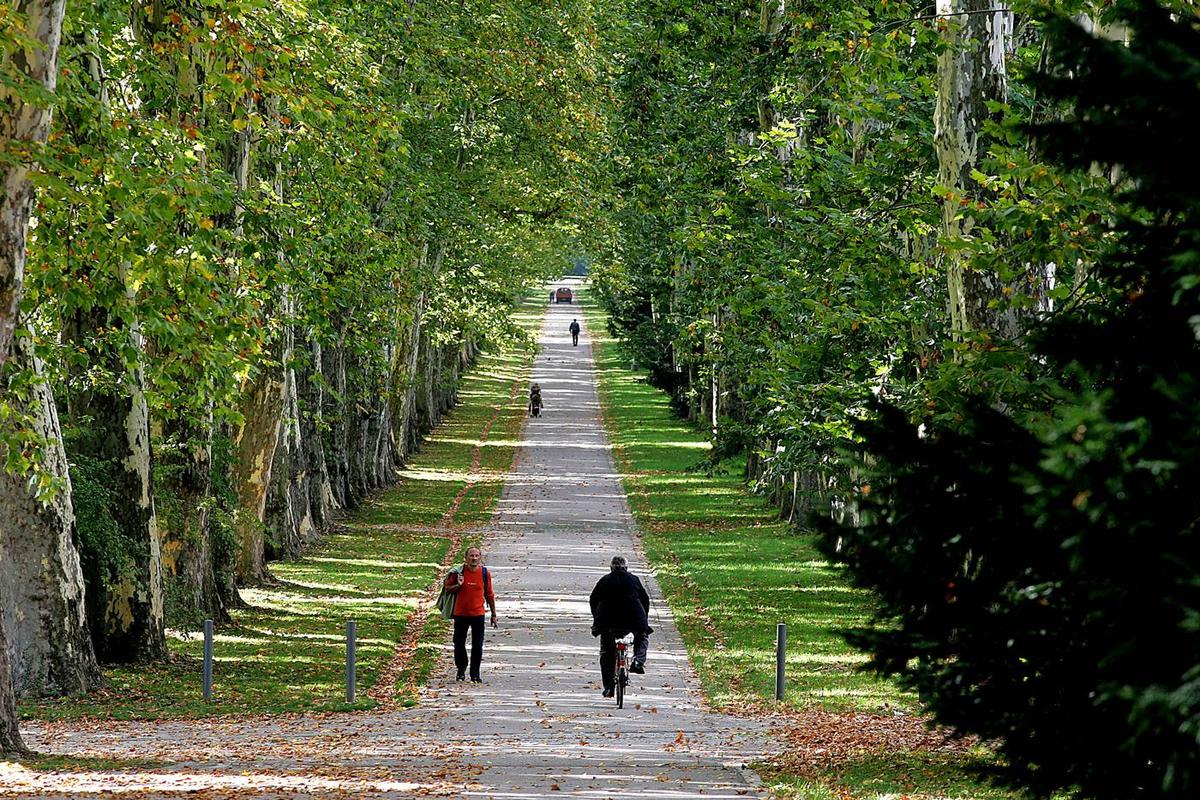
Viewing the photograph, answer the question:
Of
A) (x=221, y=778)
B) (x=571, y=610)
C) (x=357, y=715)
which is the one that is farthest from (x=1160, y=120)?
Answer: (x=571, y=610)

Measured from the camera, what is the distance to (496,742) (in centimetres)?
1496

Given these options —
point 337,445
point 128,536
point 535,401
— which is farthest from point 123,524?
point 535,401

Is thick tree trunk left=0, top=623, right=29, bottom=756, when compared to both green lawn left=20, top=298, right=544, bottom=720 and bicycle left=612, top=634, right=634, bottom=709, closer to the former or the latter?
green lawn left=20, top=298, right=544, bottom=720

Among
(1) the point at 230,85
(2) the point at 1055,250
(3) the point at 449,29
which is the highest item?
(3) the point at 449,29

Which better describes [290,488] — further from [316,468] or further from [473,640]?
[473,640]

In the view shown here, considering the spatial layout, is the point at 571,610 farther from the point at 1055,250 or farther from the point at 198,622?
the point at 1055,250

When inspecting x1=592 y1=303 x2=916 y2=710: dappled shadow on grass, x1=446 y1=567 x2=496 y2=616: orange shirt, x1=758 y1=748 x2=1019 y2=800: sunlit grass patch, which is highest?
x1=446 y1=567 x2=496 y2=616: orange shirt

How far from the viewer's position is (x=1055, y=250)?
11.0 m

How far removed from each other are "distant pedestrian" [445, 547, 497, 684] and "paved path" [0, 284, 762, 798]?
34 centimetres

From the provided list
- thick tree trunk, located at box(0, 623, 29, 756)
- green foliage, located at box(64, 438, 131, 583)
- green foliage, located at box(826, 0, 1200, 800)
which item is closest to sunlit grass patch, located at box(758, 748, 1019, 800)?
thick tree trunk, located at box(0, 623, 29, 756)

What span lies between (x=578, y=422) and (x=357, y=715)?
54741mm

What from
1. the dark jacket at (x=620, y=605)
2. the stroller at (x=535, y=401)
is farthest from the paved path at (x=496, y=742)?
the stroller at (x=535, y=401)

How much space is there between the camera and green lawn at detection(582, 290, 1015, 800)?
42.0ft

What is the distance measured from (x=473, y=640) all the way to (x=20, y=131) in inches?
373
